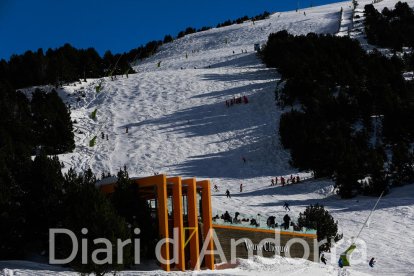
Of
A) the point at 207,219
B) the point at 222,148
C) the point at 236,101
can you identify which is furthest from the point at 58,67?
the point at 207,219

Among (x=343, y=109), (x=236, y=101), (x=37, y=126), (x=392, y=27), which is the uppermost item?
(x=392, y=27)

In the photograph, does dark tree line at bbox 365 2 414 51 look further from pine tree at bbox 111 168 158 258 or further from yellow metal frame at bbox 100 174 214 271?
pine tree at bbox 111 168 158 258

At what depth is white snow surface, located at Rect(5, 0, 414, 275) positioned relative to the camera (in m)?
29.7

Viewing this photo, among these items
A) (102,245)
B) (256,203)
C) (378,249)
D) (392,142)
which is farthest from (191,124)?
(102,245)

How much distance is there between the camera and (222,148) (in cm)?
4922

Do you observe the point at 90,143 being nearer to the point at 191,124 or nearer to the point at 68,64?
the point at 191,124

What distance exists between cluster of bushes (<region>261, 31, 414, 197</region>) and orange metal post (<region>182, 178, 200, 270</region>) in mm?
15117

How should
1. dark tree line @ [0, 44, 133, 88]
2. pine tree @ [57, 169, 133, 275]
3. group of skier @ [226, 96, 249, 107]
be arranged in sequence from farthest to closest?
dark tree line @ [0, 44, 133, 88] → group of skier @ [226, 96, 249, 107] → pine tree @ [57, 169, 133, 275]

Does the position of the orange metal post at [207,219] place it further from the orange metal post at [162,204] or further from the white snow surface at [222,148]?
the orange metal post at [162,204]

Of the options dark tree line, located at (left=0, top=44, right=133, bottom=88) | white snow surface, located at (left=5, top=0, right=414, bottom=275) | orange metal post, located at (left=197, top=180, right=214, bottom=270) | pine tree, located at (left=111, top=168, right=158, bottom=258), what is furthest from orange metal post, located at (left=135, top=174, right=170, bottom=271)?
dark tree line, located at (left=0, top=44, right=133, bottom=88)

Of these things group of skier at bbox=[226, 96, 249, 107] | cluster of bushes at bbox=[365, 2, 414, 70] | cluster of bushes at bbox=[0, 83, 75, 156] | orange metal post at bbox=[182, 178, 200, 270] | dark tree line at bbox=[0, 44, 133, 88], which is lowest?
orange metal post at bbox=[182, 178, 200, 270]

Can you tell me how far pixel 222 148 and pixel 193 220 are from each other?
24783 millimetres

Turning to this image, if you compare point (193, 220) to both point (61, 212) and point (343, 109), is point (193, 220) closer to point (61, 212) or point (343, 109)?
point (61, 212)

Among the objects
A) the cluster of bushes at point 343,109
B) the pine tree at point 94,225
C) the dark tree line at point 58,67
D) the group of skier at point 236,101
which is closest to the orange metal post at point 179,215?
the pine tree at point 94,225
